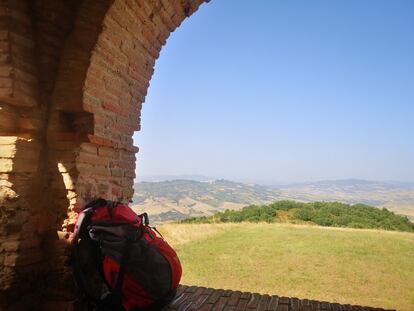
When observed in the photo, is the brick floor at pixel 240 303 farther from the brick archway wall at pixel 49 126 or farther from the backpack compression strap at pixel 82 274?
the brick archway wall at pixel 49 126

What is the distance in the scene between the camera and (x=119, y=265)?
246 centimetres

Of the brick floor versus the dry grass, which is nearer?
the brick floor

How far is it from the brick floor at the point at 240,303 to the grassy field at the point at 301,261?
7.43 meters

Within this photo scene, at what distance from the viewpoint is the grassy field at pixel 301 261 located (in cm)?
1099

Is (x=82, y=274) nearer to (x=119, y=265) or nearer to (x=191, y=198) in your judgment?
(x=119, y=265)

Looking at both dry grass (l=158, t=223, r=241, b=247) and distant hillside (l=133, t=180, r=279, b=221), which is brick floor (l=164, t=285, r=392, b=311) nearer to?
dry grass (l=158, t=223, r=241, b=247)

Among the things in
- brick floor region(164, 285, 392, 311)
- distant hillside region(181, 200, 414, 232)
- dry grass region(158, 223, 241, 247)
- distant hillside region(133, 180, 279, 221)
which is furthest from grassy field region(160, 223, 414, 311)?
distant hillside region(133, 180, 279, 221)

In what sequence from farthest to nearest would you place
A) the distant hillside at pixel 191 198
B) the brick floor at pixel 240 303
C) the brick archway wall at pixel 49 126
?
the distant hillside at pixel 191 198, the brick floor at pixel 240 303, the brick archway wall at pixel 49 126

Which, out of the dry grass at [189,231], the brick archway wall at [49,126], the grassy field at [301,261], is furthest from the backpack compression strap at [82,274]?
the dry grass at [189,231]

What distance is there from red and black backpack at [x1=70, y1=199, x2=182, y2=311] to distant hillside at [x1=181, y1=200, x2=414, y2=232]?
19832 millimetres

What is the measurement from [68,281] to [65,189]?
0.84 meters

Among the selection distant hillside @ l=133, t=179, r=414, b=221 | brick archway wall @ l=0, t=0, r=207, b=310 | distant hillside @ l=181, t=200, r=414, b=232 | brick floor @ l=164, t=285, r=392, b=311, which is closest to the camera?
brick archway wall @ l=0, t=0, r=207, b=310

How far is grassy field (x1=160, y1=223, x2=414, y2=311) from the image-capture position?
10992 mm

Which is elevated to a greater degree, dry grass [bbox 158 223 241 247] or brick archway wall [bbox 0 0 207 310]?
brick archway wall [bbox 0 0 207 310]
